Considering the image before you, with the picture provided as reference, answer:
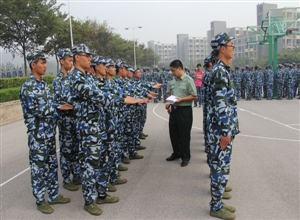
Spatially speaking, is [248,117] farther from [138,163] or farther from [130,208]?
[130,208]

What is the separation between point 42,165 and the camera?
3703 mm

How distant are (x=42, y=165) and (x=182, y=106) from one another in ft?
8.66

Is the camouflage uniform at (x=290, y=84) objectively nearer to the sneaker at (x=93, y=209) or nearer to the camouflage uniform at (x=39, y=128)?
the sneaker at (x=93, y=209)

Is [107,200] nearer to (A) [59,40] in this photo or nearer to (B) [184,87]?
(B) [184,87]

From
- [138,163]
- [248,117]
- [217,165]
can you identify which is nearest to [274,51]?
[248,117]

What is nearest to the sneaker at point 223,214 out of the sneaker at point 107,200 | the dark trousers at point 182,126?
the sneaker at point 107,200

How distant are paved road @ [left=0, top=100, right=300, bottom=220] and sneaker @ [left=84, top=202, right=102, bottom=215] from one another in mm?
64

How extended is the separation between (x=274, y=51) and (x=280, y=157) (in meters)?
11.6

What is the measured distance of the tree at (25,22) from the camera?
16594 millimetres

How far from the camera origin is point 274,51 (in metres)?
15.6

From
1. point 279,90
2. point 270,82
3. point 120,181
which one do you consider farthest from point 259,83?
point 120,181

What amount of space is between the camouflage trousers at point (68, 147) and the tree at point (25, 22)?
14769mm

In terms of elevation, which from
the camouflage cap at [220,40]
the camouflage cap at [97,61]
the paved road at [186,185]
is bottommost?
the paved road at [186,185]

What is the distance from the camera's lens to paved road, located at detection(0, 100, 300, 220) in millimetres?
Result: 3623
